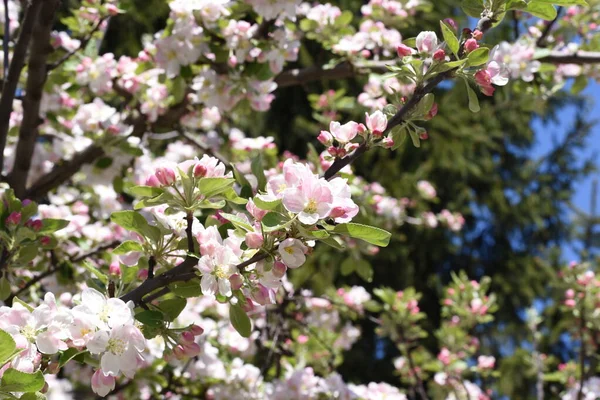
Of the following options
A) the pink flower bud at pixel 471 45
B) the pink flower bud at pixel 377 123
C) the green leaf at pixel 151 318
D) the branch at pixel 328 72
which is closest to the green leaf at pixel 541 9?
the pink flower bud at pixel 471 45

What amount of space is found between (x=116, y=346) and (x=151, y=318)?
81 millimetres

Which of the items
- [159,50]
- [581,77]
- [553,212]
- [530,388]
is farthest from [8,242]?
[553,212]

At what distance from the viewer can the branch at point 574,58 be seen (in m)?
2.07

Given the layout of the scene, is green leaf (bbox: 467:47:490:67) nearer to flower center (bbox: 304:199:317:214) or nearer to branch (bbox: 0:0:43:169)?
flower center (bbox: 304:199:317:214)

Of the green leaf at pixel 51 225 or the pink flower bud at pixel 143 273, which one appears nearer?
the pink flower bud at pixel 143 273

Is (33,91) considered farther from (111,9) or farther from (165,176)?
(165,176)

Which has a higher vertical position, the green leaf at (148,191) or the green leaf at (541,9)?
the green leaf at (541,9)

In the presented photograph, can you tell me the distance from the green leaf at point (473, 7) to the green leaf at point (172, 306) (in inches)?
29.7

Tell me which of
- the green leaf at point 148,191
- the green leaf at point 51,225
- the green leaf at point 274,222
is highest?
the green leaf at point 274,222

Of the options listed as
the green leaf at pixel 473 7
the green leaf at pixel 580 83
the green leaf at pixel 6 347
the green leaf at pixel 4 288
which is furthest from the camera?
the green leaf at pixel 580 83

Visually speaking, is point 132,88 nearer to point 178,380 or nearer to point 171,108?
point 171,108

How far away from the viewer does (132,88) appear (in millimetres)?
2305

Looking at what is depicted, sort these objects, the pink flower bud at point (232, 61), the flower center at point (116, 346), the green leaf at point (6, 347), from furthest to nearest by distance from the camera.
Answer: the pink flower bud at point (232, 61)
the flower center at point (116, 346)
the green leaf at point (6, 347)

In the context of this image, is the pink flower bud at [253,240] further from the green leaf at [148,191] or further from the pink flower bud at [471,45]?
the pink flower bud at [471,45]
